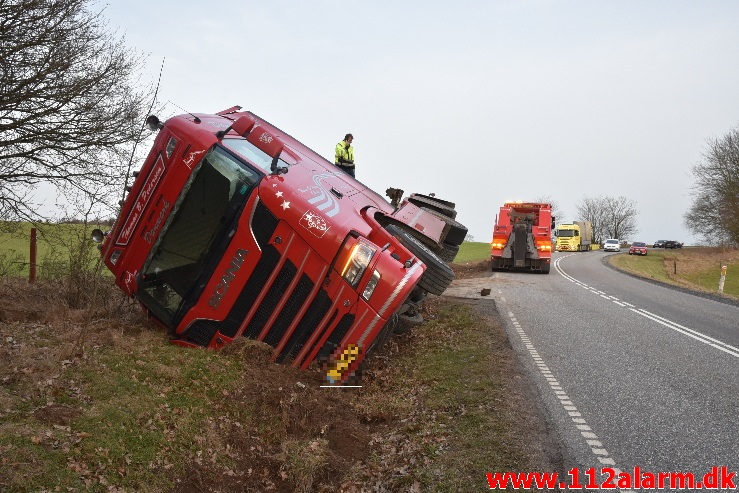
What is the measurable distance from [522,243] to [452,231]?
12.3 m

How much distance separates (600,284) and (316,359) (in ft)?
45.4

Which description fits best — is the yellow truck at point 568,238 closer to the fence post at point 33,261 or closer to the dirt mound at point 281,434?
the fence post at point 33,261

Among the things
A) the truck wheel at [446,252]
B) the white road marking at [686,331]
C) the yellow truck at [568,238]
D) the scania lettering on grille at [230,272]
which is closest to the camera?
the scania lettering on grille at [230,272]

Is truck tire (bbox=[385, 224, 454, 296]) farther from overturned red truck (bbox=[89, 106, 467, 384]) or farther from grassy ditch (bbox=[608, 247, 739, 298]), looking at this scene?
grassy ditch (bbox=[608, 247, 739, 298])

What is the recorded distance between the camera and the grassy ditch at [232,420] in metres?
3.79

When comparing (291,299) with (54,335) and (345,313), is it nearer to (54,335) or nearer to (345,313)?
(345,313)

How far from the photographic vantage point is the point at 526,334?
8320 millimetres

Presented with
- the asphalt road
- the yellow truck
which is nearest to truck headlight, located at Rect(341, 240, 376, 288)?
the asphalt road

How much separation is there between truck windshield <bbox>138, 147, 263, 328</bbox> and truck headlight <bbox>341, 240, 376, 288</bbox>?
1245 mm

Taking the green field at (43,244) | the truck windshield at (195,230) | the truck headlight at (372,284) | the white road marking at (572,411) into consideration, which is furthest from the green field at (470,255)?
the truck headlight at (372,284)

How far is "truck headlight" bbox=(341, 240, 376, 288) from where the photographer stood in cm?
542

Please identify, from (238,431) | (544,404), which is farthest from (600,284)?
(238,431)

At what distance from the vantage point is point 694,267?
4131cm

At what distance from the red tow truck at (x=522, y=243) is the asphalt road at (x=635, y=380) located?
8783 mm
